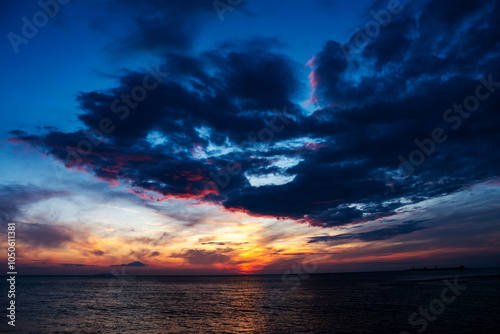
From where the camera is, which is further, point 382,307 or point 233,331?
point 382,307

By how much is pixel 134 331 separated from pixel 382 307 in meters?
44.1

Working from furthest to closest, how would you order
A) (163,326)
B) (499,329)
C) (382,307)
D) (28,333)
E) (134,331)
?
(382,307), (163,326), (134,331), (28,333), (499,329)

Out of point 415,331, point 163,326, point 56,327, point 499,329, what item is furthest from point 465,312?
point 56,327

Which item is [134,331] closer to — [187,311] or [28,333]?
[28,333]

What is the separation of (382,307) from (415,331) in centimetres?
2085

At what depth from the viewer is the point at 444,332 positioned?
1388 inches

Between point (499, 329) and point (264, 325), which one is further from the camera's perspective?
point (264, 325)

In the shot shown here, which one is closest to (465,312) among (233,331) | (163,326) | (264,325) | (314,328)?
(314,328)

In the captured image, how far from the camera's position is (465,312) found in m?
46.2

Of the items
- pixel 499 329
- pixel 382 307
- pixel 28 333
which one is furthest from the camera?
pixel 382 307

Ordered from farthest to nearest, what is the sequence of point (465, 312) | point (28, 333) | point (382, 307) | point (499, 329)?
1. point (382, 307)
2. point (465, 312)
3. point (28, 333)
4. point (499, 329)

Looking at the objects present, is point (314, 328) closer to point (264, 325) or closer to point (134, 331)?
point (264, 325)

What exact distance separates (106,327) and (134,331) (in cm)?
557

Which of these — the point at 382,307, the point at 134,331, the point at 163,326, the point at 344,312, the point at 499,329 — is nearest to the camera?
the point at 499,329
